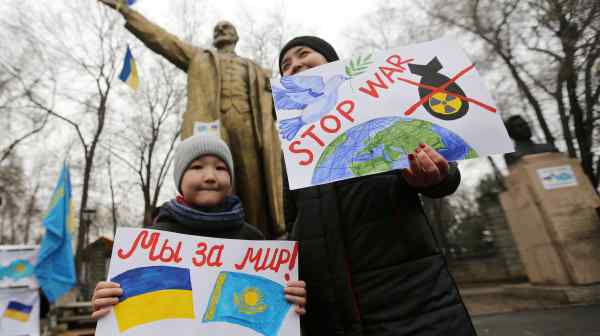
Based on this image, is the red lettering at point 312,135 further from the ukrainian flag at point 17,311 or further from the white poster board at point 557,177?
the white poster board at point 557,177

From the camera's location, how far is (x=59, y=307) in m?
8.97

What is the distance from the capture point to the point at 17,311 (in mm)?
4191

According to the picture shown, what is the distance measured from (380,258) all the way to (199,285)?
2.15 ft

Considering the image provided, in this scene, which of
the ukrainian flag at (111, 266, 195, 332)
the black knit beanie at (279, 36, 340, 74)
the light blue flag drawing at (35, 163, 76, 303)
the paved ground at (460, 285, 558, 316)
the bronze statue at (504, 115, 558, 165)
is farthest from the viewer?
the bronze statue at (504, 115, 558, 165)

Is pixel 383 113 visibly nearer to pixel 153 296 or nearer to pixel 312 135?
Result: pixel 312 135

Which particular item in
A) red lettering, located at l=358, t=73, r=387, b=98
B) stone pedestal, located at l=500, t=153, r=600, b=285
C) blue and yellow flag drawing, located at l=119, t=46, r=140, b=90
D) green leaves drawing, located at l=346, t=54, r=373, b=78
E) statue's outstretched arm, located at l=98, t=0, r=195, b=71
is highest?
blue and yellow flag drawing, located at l=119, t=46, r=140, b=90

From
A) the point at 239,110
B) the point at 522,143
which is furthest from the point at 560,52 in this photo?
the point at 239,110

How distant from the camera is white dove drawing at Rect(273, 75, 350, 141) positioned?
1388 millimetres

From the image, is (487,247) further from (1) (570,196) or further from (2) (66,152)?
(2) (66,152)

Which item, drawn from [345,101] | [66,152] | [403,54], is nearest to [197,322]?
[345,101]

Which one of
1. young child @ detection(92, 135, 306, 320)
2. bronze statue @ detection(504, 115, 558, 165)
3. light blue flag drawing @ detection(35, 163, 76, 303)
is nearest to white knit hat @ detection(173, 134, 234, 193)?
young child @ detection(92, 135, 306, 320)

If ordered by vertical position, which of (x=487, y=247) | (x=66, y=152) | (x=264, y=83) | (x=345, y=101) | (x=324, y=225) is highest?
(x=66, y=152)

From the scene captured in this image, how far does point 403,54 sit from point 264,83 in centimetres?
266

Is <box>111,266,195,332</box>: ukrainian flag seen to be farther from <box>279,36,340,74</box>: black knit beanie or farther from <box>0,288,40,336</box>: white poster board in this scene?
<box>0,288,40,336</box>: white poster board
